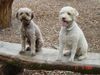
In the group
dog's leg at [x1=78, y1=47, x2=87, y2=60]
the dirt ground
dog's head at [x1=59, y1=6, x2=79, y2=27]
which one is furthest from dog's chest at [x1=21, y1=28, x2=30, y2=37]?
the dirt ground

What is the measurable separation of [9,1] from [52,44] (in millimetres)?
1504

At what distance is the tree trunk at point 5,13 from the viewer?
20.9 feet

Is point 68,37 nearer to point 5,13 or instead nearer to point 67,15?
point 67,15

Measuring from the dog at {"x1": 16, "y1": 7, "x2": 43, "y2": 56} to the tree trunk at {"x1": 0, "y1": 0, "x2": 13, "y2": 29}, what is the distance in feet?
9.68

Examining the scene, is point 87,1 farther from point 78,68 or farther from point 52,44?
point 78,68

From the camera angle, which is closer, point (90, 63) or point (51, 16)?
point (90, 63)

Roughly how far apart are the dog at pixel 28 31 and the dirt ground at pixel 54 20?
228 centimetres

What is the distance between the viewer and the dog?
3172 mm

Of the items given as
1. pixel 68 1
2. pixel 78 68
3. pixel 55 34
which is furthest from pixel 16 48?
pixel 68 1

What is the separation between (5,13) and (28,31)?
10.9 feet

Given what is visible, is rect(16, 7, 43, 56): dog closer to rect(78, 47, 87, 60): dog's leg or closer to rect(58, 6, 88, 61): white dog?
rect(58, 6, 88, 61): white dog

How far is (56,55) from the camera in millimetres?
3652

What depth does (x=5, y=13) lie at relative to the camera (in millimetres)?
6594

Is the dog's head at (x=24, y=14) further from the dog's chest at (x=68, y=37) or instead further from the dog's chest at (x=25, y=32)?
the dog's chest at (x=68, y=37)
